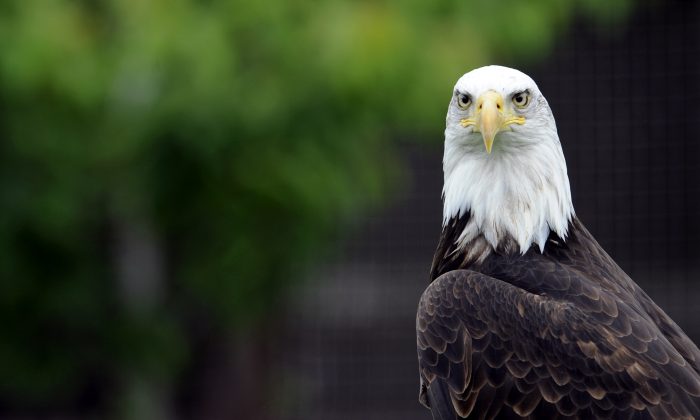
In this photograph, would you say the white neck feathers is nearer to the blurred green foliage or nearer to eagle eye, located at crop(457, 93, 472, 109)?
eagle eye, located at crop(457, 93, 472, 109)

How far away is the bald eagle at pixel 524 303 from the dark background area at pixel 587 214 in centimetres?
394

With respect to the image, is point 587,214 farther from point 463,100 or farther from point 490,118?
point 490,118

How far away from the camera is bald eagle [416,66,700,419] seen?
3.23 metres

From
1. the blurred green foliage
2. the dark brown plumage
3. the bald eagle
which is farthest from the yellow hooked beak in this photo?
the blurred green foliage

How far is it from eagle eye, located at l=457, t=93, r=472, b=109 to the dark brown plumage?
42cm

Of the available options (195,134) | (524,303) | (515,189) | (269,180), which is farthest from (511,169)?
(269,180)

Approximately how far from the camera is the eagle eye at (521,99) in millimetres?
3537

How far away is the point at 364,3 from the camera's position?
16.5ft

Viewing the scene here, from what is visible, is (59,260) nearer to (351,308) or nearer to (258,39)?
(258,39)

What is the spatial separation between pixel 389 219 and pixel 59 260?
252 cm

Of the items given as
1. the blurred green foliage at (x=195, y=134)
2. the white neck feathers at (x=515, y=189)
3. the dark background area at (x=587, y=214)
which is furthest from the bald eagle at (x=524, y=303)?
the dark background area at (x=587, y=214)

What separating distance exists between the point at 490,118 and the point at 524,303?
1.50ft

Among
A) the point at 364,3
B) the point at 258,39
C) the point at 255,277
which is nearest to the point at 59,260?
the point at 255,277

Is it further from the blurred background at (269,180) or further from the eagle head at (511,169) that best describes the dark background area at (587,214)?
the eagle head at (511,169)
